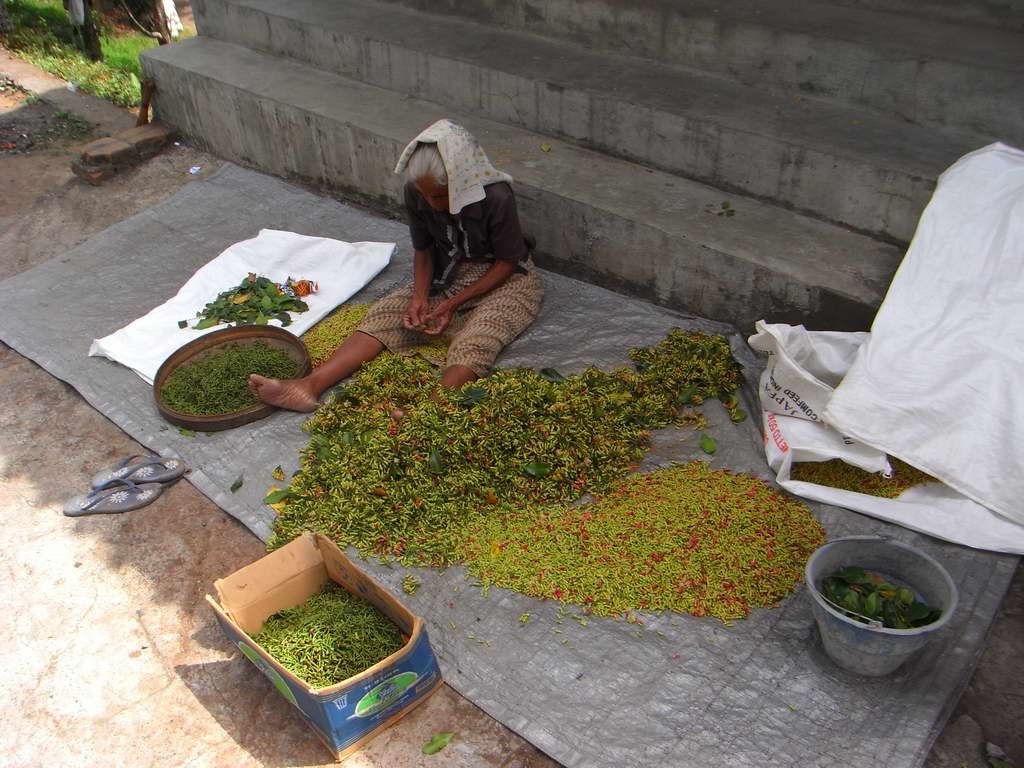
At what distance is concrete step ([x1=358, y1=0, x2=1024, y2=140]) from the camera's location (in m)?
3.35

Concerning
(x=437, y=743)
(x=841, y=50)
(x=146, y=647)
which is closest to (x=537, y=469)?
(x=437, y=743)

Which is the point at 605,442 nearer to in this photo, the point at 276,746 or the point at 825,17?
the point at 276,746

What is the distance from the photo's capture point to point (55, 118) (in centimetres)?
629

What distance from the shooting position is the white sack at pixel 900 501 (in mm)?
2572

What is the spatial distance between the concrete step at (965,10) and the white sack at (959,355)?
3.34 feet

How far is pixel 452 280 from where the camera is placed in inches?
146

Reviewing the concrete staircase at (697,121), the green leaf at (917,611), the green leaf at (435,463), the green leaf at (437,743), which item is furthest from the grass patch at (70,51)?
the green leaf at (917,611)

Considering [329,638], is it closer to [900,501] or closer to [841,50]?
[900,501]

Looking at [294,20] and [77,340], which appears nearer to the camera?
[77,340]

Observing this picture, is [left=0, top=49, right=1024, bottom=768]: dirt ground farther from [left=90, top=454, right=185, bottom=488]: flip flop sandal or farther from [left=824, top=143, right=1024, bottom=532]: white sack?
[left=824, top=143, right=1024, bottom=532]: white sack

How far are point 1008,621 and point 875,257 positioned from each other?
4.85ft

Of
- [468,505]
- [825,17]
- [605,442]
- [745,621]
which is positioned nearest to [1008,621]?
[745,621]

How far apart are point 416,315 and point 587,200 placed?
38.1 inches

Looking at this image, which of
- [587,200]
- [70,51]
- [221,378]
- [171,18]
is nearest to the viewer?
[221,378]
